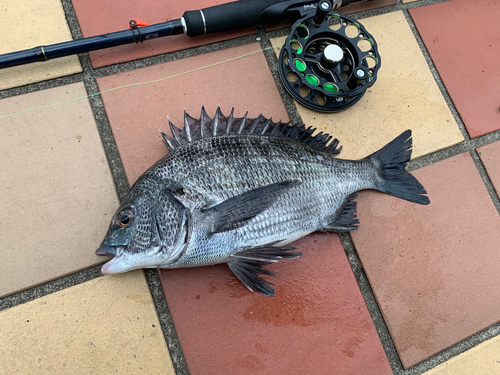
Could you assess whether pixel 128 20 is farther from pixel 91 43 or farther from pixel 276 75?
pixel 276 75

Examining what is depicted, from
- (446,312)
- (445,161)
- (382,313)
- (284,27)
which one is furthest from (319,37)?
(446,312)

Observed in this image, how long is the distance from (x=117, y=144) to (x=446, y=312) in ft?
5.93

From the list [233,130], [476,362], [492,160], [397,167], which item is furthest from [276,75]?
[476,362]

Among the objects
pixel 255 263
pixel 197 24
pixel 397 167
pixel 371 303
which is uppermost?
pixel 197 24

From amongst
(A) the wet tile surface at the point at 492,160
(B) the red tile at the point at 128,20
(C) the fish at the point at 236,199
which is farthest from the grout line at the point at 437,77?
(B) the red tile at the point at 128,20

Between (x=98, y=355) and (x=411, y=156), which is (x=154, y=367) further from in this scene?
(x=411, y=156)

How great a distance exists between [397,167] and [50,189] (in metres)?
1.64

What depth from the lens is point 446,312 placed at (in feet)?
5.38

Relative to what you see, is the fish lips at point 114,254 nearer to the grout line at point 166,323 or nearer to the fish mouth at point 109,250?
the fish mouth at point 109,250

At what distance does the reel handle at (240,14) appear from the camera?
1.62 metres

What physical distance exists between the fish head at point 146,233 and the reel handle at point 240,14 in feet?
2.93

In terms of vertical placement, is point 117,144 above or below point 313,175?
above

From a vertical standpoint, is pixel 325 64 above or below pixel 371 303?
above

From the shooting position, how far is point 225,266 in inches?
58.8
